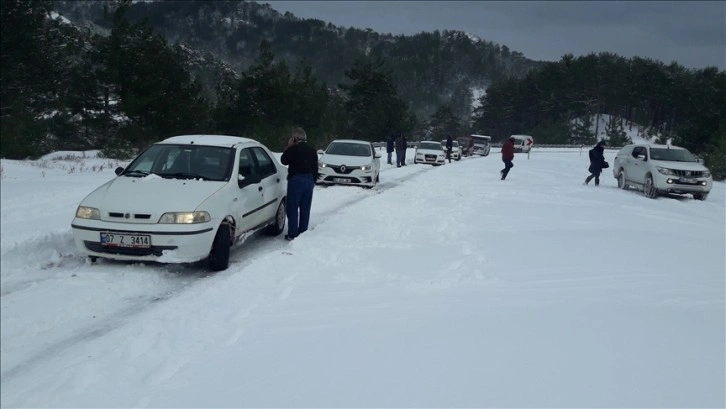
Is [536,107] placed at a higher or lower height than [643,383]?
higher

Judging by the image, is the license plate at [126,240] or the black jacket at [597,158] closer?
the license plate at [126,240]

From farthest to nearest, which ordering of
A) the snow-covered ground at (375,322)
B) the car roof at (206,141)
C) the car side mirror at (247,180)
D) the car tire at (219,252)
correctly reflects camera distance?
the car roof at (206,141)
the car side mirror at (247,180)
the car tire at (219,252)
the snow-covered ground at (375,322)

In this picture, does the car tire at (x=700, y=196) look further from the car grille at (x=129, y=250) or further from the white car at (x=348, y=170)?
the car grille at (x=129, y=250)

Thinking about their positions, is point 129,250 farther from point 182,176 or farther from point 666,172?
point 666,172

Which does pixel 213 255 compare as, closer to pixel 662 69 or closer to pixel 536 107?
pixel 536 107

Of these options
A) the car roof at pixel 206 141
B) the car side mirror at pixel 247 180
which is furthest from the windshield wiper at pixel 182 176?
the car roof at pixel 206 141

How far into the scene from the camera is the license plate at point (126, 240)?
6488 millimetres

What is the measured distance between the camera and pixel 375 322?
15.7 feet

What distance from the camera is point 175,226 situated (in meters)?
6.56

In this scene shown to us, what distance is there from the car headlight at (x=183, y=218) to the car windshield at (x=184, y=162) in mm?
975

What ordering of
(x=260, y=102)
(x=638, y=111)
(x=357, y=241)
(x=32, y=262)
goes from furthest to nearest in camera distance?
(x=638, y=111) < (x=260, y=102) < (x=357, y=241) < (x=32, y=262)

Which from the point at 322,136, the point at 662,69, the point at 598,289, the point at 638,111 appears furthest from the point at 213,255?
the point at 638,111

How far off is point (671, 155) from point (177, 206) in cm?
1685

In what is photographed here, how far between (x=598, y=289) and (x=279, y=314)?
332 cm
